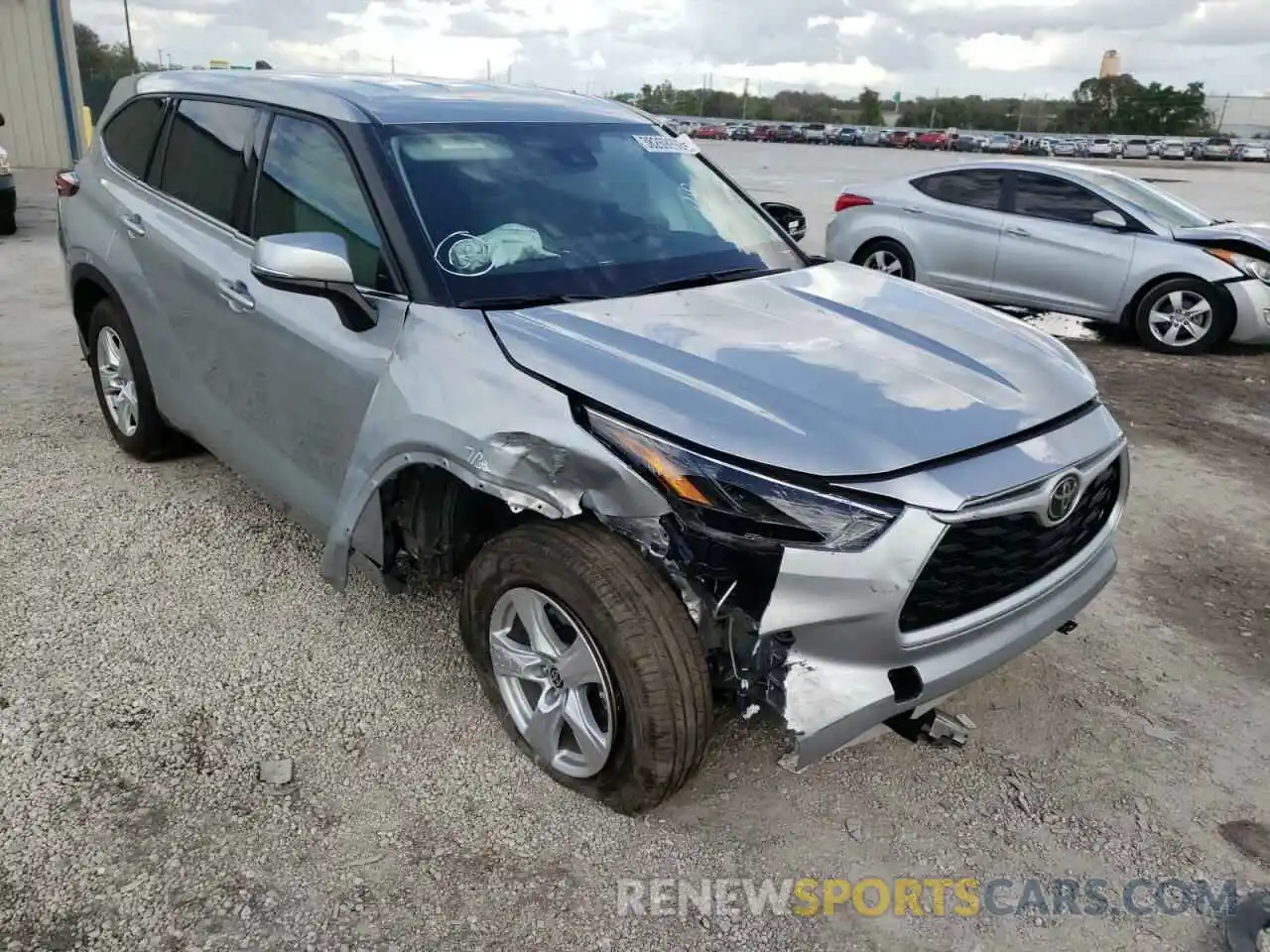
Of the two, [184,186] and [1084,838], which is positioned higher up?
[184,186]

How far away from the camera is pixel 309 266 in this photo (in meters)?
2.68

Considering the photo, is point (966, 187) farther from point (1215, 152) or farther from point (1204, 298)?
point (1215, 152)

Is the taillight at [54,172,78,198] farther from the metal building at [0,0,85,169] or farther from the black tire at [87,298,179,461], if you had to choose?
the metal building at [0,0,85,169]

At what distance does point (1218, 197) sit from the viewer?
22.5 meters

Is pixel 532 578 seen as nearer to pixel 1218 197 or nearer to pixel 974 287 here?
pixel 974 287

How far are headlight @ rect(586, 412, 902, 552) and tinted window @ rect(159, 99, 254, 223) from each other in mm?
2199

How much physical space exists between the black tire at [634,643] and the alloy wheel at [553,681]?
5 cm

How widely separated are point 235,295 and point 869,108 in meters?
92.7

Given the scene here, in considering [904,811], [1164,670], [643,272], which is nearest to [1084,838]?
[904,811]

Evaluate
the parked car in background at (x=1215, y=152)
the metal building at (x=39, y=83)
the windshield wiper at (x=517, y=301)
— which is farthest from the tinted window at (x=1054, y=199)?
the parked car in background at (x=1215, y=152)

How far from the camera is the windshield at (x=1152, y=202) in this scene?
8094mm

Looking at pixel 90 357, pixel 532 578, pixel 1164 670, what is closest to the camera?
pixel 532 578

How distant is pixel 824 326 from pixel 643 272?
23.8 inches

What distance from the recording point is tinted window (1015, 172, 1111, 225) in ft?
27.0
